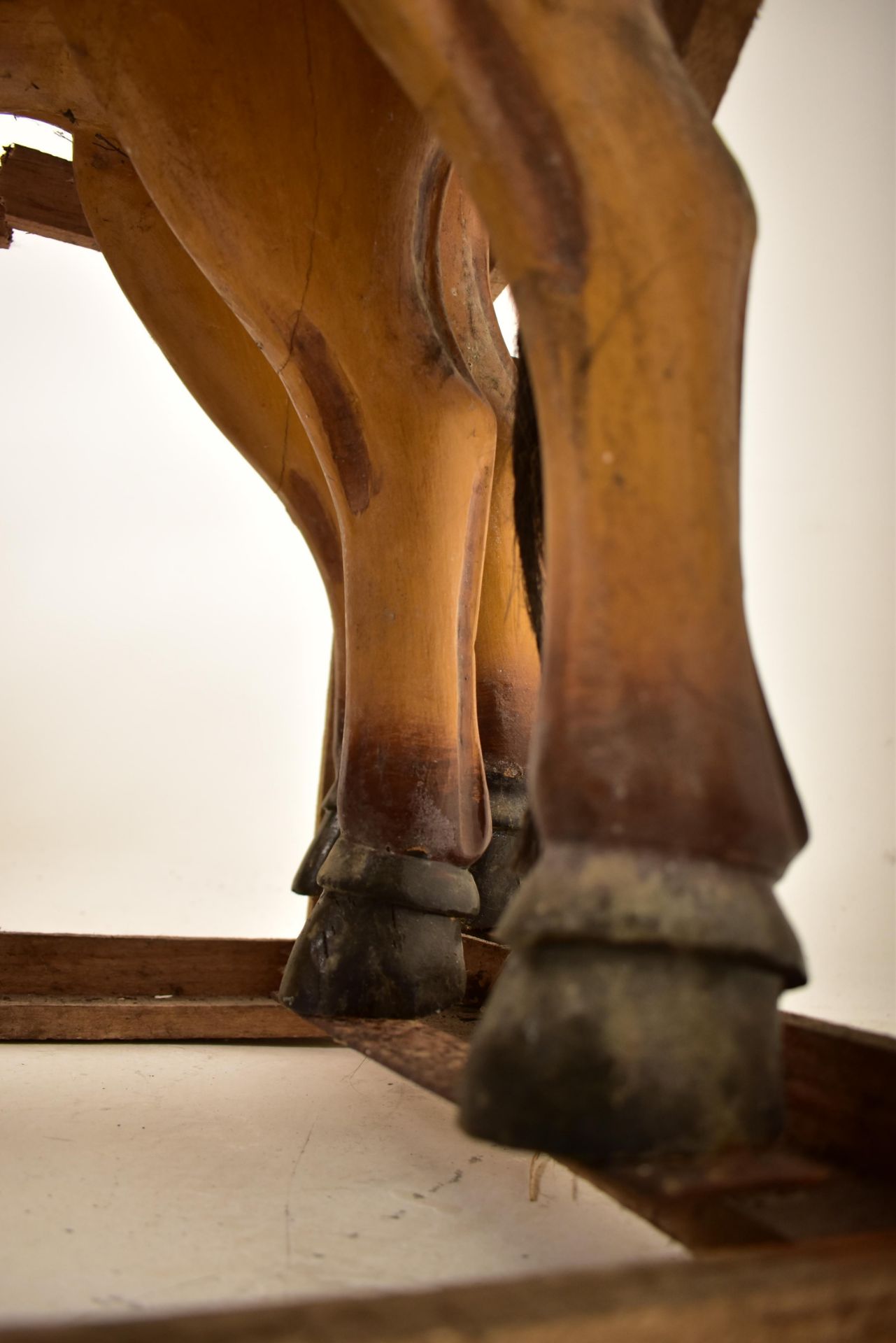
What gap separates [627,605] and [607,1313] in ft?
0.69

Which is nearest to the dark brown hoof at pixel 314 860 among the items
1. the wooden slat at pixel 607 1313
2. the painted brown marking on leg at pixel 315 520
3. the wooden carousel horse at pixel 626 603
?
the painted brown marking on leg at pixel 315 520

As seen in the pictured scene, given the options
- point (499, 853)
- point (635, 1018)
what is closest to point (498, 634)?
point (499, 853)

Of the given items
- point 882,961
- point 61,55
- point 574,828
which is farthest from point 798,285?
point 574,828

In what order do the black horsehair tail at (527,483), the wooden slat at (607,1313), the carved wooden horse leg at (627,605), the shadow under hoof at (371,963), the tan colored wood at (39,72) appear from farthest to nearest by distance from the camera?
the tan colored wood at (39,72)
the shadow under hoof at (371,963)
the black horsehair tail at (527,483)
the carved wooden horse leg at (627,605)
the wooden slat at (607,1313)

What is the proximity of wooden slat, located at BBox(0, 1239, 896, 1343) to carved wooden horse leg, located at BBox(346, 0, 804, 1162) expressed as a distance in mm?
66

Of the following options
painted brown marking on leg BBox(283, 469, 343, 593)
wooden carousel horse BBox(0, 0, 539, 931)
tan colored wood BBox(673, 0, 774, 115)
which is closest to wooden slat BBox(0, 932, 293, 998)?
wooden carousel horse BBox(0, 0, 539, 931)

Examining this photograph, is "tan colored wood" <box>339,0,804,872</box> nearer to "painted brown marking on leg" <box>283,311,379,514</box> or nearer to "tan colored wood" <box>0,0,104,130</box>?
"painted brown marking on leg" <box>283,311,379,514</box>

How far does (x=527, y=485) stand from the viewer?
0.57 metres

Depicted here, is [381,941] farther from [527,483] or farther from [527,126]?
[527,126]

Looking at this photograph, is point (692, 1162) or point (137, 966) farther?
point (137, 966)

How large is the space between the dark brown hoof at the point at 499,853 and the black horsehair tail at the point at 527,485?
36cm

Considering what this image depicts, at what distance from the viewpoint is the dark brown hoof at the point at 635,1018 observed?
331 millimetres

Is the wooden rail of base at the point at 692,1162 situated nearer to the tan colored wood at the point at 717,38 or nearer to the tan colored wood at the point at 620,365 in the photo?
the tan colored wood at the point at 620,365

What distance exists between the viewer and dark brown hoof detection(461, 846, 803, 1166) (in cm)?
33
